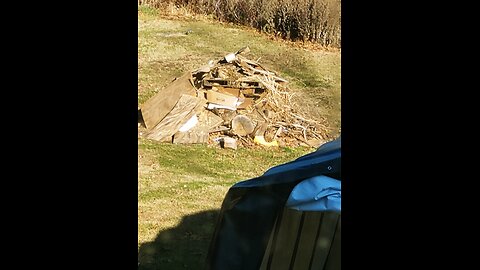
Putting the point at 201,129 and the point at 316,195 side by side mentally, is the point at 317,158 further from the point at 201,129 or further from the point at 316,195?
the point at 201,129

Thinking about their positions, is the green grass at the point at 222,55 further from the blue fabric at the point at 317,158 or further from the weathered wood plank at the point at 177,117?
the blue fabric at the point at 317,158

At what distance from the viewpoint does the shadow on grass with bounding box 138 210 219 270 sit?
3.47 meters

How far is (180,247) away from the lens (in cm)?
368

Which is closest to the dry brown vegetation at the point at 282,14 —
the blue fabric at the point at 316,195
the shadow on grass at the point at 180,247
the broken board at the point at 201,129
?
the broken board at the point at 201,129

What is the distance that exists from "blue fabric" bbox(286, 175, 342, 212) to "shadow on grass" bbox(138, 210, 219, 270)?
→ 1.80 m

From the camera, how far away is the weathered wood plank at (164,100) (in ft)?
18.3

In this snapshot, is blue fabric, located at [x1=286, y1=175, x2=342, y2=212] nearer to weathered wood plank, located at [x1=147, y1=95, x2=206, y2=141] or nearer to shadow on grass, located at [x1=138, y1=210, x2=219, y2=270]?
shadow on grass, located at [x1=138, y1=210, x2=219, y2=270]
